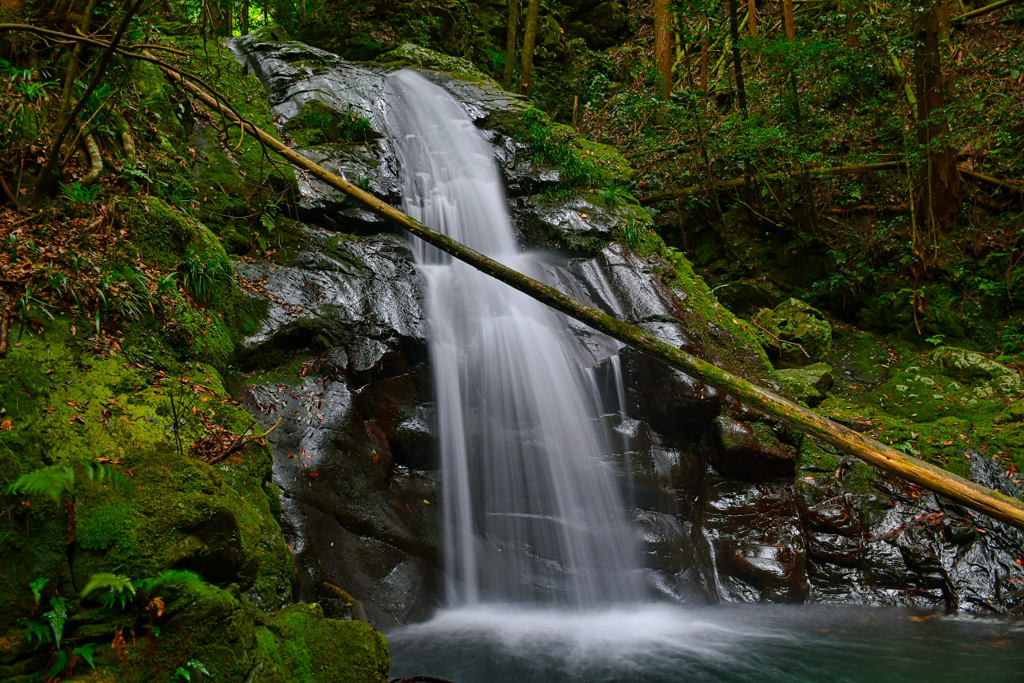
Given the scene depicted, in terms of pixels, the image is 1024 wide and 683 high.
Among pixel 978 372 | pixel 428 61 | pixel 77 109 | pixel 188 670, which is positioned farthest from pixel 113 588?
pixel 428 61

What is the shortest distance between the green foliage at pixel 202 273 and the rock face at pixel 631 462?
65 cm

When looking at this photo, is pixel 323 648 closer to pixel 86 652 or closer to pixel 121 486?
pixel 86 652

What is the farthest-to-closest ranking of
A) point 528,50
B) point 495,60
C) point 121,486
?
1. point 495,60
2. point 528,50
3. point 121,486

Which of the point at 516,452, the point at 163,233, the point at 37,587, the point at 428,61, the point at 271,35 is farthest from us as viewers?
the point at 271,35

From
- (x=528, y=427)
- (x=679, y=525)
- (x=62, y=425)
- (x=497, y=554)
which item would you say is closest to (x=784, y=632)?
(x=679, y=525)

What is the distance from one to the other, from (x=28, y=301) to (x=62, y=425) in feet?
3.19

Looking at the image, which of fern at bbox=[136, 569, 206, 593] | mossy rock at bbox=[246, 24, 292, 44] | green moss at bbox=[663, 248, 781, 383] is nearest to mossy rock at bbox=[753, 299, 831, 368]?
green moss at bbox=[663, 248, 781, 383]

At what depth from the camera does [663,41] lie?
541 inches

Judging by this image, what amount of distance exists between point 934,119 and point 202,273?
37.1ft

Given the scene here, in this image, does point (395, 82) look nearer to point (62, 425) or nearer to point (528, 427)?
point (528, 427)

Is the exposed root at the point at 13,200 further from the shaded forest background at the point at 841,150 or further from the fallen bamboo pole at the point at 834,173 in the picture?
the fallen bamboo pole at the point at 834,173

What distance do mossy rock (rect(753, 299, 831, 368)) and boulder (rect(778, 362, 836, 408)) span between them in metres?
0.50

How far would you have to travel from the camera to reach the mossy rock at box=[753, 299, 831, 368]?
9.57m

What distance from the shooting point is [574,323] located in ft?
25.3
